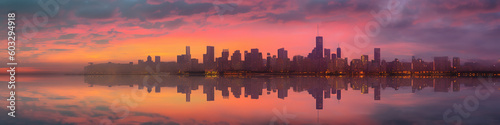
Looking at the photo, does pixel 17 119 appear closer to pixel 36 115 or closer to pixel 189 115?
pixel 36 115

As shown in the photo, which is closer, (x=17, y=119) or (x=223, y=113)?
(x=17, y=119)

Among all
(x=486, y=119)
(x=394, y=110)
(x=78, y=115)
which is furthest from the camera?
(x=394, y=110)

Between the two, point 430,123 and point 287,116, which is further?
point 287,116

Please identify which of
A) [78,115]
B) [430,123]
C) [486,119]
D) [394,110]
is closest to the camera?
[430,123]

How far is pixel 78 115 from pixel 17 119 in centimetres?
337

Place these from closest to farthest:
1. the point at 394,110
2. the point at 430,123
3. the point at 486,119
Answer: the point at 430,123 < the point at 486,119 < the point at 394,110

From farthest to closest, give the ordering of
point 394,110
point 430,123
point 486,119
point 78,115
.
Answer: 1. point 394,110
2. point 78,115
3. point 486,119
4. point 430,123

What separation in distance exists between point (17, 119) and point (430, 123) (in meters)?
25.0

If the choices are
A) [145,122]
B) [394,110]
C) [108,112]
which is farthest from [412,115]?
[108,112]

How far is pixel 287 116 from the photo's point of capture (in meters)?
21.4

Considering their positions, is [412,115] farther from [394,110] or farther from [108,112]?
[108,112]

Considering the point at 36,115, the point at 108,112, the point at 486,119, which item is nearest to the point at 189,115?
the point at 108,112

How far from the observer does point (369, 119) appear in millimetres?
20297

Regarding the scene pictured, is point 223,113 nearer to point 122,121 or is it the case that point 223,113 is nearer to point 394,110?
point 122,121
